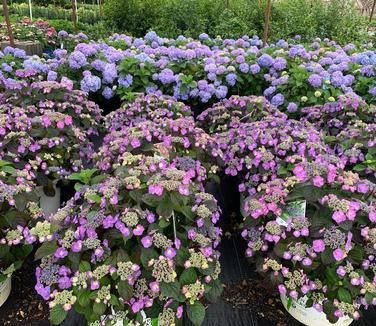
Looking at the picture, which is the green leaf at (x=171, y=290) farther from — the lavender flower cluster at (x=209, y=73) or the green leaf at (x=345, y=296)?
the lavender flower cluster at (x=209, y=73)

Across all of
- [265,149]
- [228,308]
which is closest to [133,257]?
[228,308]

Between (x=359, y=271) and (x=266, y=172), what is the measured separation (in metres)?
0.80

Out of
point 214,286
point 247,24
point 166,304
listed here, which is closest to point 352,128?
point 214,286

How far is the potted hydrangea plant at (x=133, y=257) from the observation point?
1345 mm

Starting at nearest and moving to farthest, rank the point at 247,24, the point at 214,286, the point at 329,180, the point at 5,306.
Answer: the point at 214,286 → the point at 329,180 → the point at 5,306 → the point at 247,24

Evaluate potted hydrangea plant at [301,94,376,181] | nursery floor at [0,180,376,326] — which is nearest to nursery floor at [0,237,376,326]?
nursery floor at [0,180,376,326]

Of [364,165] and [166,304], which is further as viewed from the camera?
[364,165]

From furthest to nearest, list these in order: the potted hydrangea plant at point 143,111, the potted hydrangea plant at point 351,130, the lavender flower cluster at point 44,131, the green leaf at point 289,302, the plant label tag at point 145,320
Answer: the potted hydrangea plant at point 143,111 < the potted hydrangea plant at point 351,130 < the lavender flower cluster at point 44,131 < the green leaf at point 289,302 < the plant label tag at point 145,320

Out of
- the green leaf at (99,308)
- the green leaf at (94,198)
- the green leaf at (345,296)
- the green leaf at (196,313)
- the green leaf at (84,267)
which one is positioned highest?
the green leaf at (94,198)

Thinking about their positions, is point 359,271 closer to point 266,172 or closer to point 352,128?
point 266,172

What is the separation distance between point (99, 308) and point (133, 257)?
203mm

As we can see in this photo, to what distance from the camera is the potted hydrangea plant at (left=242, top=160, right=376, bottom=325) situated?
150 cm

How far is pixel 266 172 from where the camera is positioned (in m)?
2.20

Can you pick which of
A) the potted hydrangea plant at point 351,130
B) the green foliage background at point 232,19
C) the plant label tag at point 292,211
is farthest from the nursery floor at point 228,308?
the green foliage background at point 232,19
